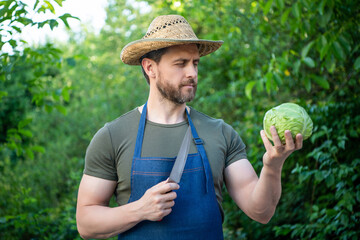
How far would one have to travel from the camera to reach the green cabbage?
1.98 metres

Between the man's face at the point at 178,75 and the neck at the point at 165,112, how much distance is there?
66 mm

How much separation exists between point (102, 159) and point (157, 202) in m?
0.51

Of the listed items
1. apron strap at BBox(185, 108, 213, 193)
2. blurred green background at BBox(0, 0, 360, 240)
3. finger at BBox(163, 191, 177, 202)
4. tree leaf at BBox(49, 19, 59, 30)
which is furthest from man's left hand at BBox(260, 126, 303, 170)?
A: tree leaf at BBox(49, 19, 59, 30)

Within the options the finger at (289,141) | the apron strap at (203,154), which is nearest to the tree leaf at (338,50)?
the apron strap at (203,154)

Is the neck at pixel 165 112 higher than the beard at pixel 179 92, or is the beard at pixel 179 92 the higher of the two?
the beard at pixel 179 92

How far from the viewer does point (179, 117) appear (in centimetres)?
264

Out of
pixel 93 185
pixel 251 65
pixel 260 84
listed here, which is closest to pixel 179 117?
pixel 93 185

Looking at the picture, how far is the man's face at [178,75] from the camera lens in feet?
8.17

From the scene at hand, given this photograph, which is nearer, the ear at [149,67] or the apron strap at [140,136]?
the apron strap at [140,136]

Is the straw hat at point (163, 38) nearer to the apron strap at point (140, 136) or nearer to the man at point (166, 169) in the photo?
the man at point (166, 169)

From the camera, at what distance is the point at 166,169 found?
2.36m

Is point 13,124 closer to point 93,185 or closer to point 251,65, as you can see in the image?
point 93,185

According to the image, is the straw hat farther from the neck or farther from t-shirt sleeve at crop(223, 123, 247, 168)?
t-shirt sleeve at crop(223, 123, 247, 168)

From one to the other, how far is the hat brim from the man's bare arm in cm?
96
